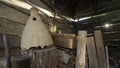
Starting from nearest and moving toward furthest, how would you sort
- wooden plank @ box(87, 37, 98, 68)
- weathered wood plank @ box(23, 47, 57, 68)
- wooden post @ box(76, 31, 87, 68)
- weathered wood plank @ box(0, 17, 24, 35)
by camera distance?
weathered wood plank @ box(23, 47, 57, 68) → weathered wood plank @ box(0, 17, 24, 35) → wooden post @ box(76, 31, 87, 68) → wooden plank @ box(87, 37, 98, 68)

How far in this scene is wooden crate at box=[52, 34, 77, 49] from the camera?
2326 mm

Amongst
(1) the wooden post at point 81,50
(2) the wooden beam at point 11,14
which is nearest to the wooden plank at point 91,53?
(1) the wooden post at point 81,50

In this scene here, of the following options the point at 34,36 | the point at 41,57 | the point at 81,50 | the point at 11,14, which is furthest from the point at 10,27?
the point at 81,50

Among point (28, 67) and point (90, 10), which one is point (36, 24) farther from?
point (90, 10)

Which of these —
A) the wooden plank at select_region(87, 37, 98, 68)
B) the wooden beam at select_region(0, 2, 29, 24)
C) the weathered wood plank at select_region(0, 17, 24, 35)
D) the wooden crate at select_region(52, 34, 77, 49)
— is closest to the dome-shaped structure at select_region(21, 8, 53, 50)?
the weathered wood plank at select_region(0, 17, 24, 35)

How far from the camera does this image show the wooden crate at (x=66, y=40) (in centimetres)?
233

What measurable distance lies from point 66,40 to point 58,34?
0.21m

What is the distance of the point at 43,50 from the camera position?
1.75 meters

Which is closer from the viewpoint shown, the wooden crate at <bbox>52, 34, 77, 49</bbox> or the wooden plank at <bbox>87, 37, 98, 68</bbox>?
the wooden crate at <bbox>52, 34, 77, 49</bbox>

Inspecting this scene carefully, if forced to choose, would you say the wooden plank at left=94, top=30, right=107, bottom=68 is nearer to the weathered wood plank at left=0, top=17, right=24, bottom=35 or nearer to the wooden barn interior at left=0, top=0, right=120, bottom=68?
the wooden barn interior at left=0, top=0, right=120, bottom=68

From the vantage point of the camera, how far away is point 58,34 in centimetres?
246

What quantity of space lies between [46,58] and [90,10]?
2497mm

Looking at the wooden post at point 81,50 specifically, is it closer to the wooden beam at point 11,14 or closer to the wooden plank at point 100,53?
the wooden plank at point 100,53

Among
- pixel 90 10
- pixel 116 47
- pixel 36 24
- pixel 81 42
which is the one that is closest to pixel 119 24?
pixel 116 47
